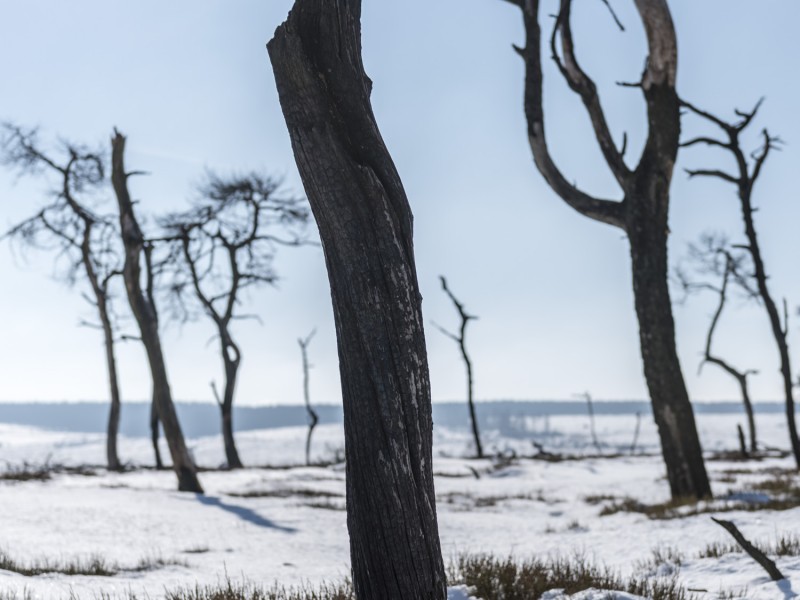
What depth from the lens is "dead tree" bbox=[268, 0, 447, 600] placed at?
2934 millimetres

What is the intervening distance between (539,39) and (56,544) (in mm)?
9220

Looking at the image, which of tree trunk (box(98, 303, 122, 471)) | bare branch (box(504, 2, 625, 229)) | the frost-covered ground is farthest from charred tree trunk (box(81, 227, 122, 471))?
bare branch (box(504, 2, 625, 229))

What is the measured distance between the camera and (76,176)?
20422 millimetres

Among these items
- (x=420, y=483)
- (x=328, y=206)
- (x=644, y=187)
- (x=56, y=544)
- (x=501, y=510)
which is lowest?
(x=501, y=510)

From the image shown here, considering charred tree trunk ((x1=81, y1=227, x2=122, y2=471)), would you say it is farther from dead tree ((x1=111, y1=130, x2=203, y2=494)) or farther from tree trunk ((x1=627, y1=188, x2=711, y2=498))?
tree trunk ((x1=627, y1=188, x2=711, y2=498))

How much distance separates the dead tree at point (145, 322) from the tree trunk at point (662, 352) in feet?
26.1

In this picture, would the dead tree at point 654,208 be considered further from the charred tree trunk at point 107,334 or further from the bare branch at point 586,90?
the charred tree trunk at point 107,334

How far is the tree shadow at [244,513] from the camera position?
28.7 ft

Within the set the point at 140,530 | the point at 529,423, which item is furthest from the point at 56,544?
the point at 529,423

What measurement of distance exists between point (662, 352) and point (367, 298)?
23.7 ft

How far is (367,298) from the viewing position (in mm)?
3023

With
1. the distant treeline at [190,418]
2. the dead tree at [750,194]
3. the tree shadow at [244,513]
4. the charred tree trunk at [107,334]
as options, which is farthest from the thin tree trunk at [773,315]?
the distant treeline at [190,418]

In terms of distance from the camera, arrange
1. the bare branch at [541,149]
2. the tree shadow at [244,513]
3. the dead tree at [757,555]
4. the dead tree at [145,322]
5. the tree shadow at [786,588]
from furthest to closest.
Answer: the dead tree at [145,322]
the bare branch at [541,149]
the tree shadow at [244,513]
the dead tree at [757,555]
the tree shadow at [786,588]

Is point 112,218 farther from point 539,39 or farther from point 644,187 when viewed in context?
point 644,187
